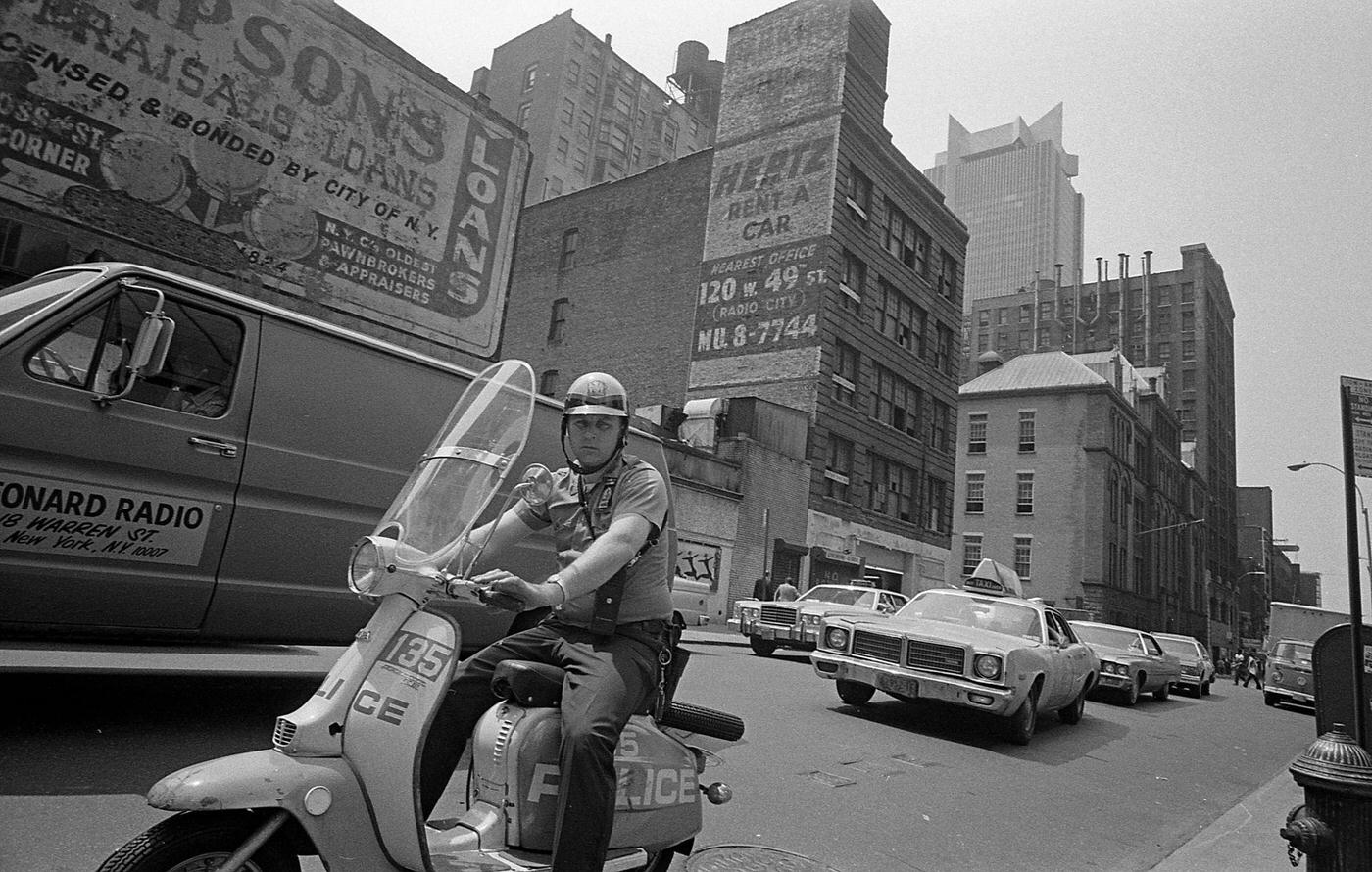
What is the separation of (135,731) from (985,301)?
99.4m

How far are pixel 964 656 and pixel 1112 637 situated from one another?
11.6m

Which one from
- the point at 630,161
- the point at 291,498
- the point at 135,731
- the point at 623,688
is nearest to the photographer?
the point at 623,688

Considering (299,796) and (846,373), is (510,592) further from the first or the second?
(846,373)

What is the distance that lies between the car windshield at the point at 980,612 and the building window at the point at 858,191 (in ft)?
81.8

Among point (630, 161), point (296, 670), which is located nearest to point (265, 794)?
point (296, 670)

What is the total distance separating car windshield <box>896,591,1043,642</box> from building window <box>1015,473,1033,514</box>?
148ft

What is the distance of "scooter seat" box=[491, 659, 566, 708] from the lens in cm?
292

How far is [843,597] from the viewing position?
17.9 meters

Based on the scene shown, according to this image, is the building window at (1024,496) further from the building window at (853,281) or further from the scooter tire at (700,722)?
the scooter tire at (700,722)

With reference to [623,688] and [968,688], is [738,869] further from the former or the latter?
[968,688]

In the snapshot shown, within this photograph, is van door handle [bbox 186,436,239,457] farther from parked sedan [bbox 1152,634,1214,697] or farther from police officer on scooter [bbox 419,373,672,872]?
parked sedan [bbox 1152,634,1214,697]

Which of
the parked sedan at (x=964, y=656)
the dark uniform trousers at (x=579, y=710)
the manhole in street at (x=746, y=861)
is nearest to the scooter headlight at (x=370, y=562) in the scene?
the dark uniform trousers at (x=579, y=710)

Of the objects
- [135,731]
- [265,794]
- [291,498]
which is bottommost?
[135,731]

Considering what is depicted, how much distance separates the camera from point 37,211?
1280cm
